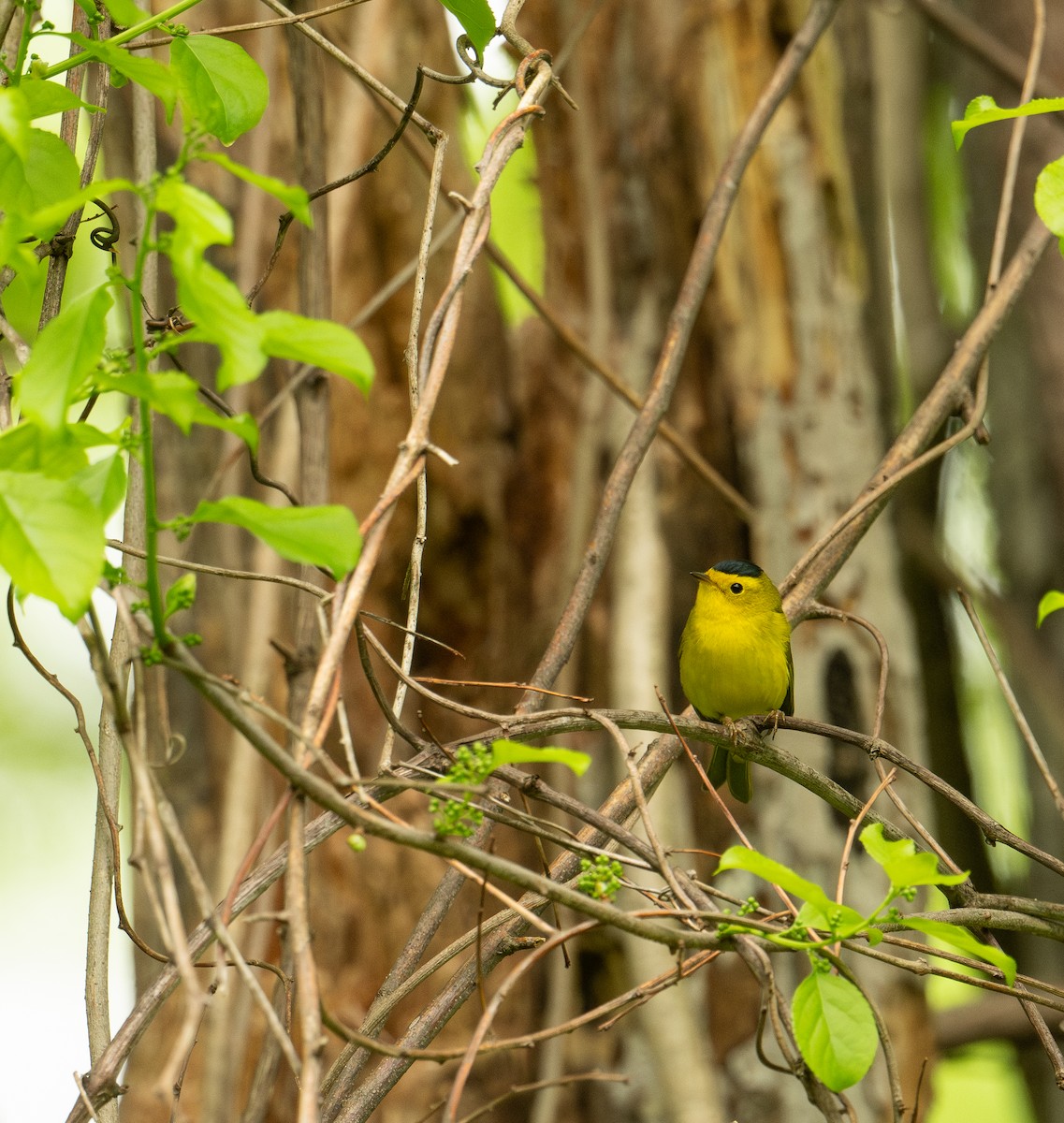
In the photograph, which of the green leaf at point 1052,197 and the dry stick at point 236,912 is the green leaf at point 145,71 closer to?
the dry stick at point 236,912

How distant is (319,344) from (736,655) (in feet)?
9.82

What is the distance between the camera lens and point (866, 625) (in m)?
2.41

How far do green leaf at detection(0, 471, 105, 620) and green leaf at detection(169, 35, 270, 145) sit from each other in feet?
2.44

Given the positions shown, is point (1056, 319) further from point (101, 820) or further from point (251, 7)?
point (101, 820)

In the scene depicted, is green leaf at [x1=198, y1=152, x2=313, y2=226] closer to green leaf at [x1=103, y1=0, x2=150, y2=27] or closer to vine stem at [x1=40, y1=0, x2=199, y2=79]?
green leaf at [x1=103, y1=0, x2=150, y2=27]

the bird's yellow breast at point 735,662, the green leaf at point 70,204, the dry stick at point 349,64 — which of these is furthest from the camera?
the bird's yellow breast at point 735,662

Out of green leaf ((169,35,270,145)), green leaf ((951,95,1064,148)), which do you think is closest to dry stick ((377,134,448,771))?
green leaf ((169,35,270,145))

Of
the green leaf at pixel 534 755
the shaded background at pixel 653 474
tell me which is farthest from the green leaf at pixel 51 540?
the shaded background at pixel 653 474

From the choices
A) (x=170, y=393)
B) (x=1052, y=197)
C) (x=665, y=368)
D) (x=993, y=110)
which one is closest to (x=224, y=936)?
(x=170, y=393)

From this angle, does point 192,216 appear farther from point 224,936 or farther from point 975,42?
point 975,42

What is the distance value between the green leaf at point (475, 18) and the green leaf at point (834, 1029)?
4.78 feet

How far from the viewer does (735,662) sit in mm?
3990

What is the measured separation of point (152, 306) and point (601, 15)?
369 cm

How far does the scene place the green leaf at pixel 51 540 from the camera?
3.57 ft
